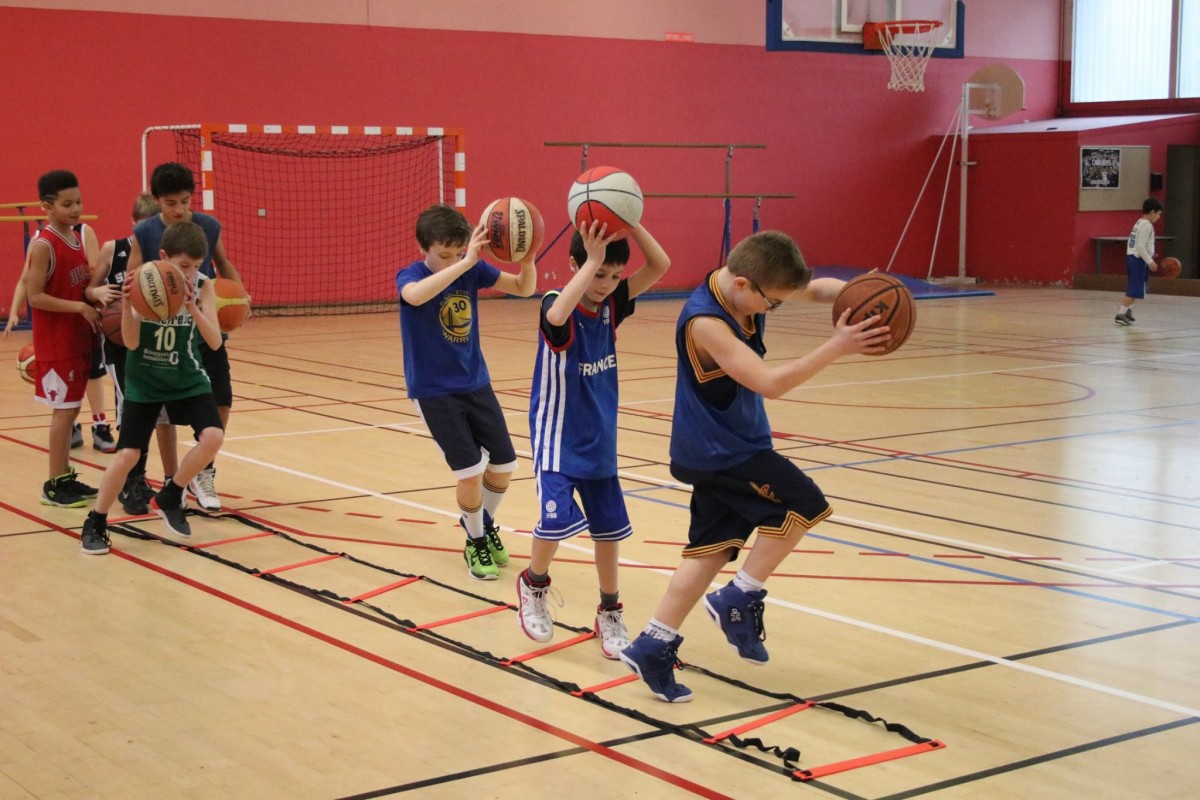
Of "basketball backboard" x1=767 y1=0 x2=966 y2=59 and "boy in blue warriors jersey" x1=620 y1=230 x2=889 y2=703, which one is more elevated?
"basketball backboard" x1=767 y1=0 x2=966 y2=59

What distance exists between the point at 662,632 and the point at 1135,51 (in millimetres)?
20973

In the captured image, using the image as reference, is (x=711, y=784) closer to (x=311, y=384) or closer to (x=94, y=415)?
(x=94, y=415)

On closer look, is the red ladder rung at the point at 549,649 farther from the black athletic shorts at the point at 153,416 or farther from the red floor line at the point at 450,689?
the black athletic shorts at the point at 153,416

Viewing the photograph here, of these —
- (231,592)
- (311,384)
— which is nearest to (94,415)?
(311,384)

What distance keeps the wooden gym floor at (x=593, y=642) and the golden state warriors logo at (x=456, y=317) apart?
2.97 ft

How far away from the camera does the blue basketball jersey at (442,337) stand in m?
5.06

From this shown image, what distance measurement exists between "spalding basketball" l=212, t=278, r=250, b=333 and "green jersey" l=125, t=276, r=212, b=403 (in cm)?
73

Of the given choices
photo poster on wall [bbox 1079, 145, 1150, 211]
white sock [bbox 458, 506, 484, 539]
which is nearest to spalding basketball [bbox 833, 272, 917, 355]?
white sock [bbox 458, 506, 484, 539]

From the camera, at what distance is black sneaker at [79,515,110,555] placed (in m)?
5.37

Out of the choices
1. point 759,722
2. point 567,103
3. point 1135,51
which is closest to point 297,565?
point 759,722

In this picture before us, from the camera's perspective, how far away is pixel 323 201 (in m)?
16.9

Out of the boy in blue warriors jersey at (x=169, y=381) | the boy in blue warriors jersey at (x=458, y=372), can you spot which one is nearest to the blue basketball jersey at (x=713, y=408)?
the boy in blue warriors jersey at (x=458, y=372)

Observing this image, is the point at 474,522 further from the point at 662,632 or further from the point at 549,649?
the point at 662,632

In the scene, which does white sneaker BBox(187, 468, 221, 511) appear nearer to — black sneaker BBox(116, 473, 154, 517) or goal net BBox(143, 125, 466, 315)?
black sneaker BBox(116, 473, 154, 517)
